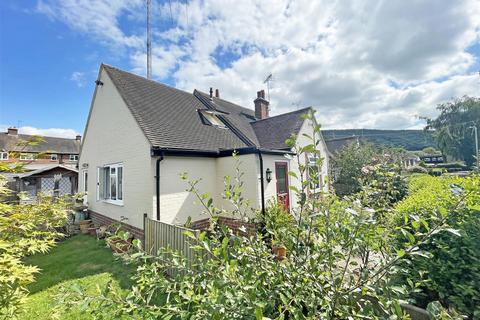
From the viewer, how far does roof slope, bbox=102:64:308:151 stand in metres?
8.25

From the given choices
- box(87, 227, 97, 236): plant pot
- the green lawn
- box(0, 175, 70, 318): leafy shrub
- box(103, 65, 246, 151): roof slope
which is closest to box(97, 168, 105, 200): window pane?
box(87, 227, 97, 236): plant pot

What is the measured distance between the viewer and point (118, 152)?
8.99 m

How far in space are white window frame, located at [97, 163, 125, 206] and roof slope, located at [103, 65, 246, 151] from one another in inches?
101

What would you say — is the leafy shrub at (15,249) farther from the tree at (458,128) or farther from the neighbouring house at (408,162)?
the tree at (458,128)

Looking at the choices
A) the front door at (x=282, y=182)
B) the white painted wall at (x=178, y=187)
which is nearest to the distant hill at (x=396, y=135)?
the front door at (x=282, y=182)

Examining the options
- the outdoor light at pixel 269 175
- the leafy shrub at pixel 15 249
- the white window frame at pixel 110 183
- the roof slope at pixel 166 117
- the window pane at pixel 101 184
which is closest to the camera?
the leafy shrub at pixel 15 249

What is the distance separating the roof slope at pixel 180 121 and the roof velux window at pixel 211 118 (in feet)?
0.90

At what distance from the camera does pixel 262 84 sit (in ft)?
57.7

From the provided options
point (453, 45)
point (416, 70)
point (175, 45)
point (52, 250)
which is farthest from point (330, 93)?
point (52, 250)

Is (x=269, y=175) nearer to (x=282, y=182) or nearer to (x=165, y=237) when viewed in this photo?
(x=282, y=182)

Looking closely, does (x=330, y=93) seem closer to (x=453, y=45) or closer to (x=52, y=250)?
(x=453, y=45)

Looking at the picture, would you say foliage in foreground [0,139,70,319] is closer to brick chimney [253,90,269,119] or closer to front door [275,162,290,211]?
front door [275,162,290,211]

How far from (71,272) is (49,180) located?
15.7 meters

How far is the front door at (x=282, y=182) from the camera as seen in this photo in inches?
379
